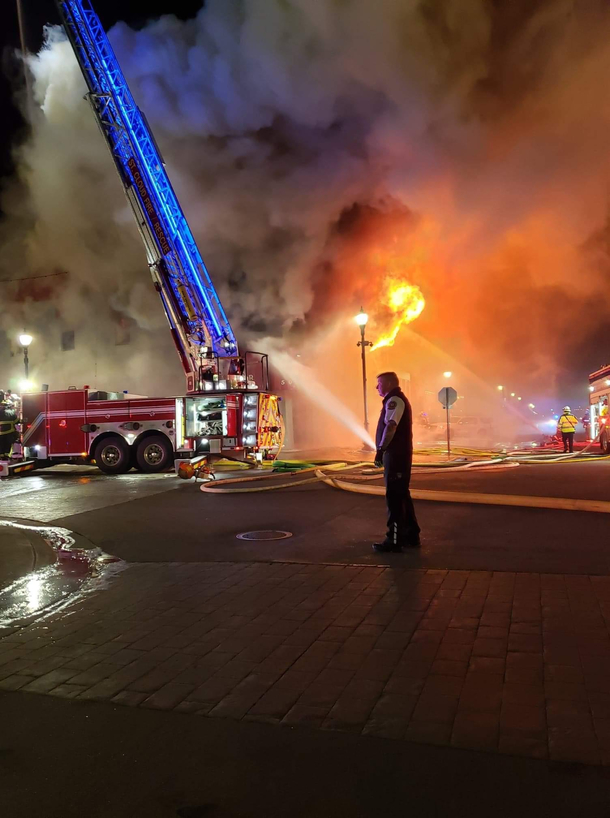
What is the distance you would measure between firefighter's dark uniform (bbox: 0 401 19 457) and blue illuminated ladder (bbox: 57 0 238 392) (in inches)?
192

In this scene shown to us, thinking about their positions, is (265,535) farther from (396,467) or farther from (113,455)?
(113,455)

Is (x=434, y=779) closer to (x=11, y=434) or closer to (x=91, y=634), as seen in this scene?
(x=91, y=634)

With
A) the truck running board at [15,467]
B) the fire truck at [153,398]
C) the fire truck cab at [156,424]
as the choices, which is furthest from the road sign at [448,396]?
the truck running board at [15,467]

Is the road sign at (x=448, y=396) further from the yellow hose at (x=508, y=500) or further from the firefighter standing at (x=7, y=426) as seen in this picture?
the firefighter standing at (x=7, y=426)

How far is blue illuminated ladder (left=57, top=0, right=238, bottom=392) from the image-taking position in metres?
13.7

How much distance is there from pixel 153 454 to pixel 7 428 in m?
4.43

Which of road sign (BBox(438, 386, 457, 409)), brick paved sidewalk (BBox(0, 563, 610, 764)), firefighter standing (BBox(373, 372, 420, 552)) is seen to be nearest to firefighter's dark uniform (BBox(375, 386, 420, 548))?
firefighter standing (BBox(373, 372, 420, 552))

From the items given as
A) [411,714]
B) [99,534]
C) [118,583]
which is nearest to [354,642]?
[411,714]

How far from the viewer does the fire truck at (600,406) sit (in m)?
16.5

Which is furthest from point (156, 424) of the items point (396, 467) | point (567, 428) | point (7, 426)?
point (567, 428)

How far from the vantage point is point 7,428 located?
50.9 feet

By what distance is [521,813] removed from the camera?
6.20 feet

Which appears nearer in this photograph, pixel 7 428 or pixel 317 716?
pixel 317 716

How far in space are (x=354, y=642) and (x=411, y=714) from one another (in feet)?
2.70
